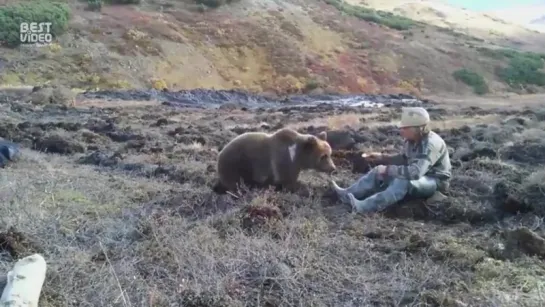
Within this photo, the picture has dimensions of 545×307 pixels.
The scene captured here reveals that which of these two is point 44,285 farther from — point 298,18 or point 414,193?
point 298,18

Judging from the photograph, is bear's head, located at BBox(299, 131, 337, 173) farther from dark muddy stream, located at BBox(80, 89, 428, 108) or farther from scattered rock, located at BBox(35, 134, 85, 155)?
dark muddy stream, located at BBox(80, 89, 428, 108)

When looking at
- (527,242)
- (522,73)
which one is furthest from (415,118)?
(522,73)

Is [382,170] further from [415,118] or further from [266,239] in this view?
[266,239]

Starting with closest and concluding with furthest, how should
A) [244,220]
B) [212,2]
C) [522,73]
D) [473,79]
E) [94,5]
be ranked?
[244,220], [94,5], [473,79], [522,73], [212,2]

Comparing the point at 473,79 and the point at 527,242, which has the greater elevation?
the point at 527,242

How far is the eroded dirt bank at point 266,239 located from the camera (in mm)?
5078

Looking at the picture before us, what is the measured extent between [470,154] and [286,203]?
16.7 feet

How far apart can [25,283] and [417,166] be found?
4.46 m

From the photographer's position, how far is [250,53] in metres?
45.8

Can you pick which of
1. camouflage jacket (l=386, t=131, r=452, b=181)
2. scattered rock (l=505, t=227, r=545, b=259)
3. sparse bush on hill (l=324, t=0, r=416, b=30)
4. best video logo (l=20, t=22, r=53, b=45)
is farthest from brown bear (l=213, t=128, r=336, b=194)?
sparse bush on hill (l=324, t=0, r=416, b=30)

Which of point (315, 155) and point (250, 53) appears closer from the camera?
point (315, 155)

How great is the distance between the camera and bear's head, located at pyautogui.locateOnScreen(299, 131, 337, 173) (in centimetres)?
909

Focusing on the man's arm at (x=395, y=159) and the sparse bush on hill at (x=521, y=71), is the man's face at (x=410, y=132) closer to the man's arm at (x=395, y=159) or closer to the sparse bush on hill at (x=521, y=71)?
the man's arm at (x=395, y=159)

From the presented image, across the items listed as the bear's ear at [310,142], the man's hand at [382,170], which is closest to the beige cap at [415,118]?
the man's hand at [382,170]
